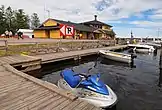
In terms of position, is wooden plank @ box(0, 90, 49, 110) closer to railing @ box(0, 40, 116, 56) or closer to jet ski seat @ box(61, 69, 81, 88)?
A: jet ski seat @ box(61, 69, 81, 88)

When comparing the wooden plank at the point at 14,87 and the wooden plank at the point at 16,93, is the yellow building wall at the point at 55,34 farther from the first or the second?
the wooden plank at the point at 16,93

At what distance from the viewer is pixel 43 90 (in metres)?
5.57

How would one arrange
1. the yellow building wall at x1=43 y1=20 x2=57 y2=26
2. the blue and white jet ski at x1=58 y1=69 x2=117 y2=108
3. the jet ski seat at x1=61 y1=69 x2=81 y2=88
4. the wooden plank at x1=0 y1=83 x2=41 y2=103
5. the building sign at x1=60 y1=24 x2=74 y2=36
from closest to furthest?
the wooden plank at x1=0 y1=83 x2=41 y2=103 < the blue and white jet ski at x1=58 y1=69 x2=117 y2=108 < the jet ski seat at x1=61 y1=69 x2=81 y2=88 < the building sign at x1=60 y1=24 x2=74 y2=36 < the yellow building wall at x1=43 y1=20 x2=57 y2=26

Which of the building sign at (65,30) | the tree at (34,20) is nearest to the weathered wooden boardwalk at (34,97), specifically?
the building sign at (65,30)

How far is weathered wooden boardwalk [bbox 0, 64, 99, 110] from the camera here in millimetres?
4379

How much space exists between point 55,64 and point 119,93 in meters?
7.99

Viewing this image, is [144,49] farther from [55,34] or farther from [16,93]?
[16,93]

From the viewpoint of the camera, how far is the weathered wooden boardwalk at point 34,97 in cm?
438

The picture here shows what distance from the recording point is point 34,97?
5004mm

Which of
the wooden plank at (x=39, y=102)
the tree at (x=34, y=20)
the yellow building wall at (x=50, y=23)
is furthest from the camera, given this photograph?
the tree at (x=34, y=20)

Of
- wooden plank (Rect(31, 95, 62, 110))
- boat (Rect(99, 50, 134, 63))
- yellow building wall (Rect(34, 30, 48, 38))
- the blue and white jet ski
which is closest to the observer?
wooden plank (Rect(31, 95, 62, 110))

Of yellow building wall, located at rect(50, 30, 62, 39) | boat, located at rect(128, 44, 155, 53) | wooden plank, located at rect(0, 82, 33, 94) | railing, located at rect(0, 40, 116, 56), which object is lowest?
wooden plank, located at rect(0, 82, 33, 94)

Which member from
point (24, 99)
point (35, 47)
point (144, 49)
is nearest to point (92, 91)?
point (24, 99)

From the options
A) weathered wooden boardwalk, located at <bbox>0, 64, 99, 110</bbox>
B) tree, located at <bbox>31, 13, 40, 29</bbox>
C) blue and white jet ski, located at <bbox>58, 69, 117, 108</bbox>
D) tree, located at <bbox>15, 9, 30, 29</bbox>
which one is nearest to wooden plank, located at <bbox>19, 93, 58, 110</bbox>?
weathered wooden boardwalk, located at <bbox>0, 64, 99, 110</bbox>
